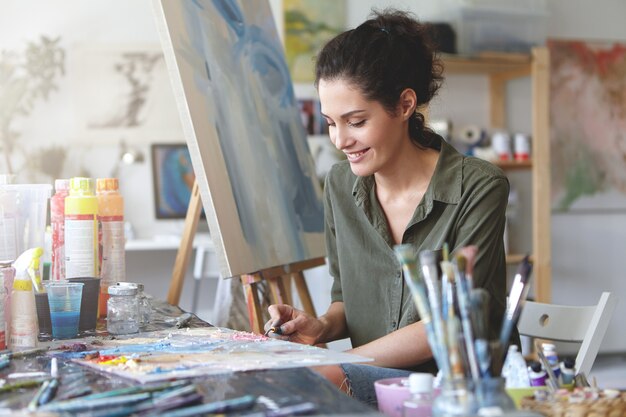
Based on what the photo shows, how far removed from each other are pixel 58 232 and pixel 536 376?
1.21 m

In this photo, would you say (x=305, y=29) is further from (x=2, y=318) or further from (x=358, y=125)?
(x=2, y=318)

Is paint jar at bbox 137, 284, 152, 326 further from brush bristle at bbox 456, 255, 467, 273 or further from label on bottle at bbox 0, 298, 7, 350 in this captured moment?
brush bristle at bbox 456, 255, 467, 273

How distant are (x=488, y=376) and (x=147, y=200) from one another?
344 centimetres

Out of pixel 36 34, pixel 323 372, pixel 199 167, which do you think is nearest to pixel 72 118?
pixel 36 34

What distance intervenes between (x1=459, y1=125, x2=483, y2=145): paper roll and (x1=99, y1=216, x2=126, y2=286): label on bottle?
9.53 feet

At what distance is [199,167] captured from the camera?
2090 millimetres

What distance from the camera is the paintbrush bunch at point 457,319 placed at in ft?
3.32

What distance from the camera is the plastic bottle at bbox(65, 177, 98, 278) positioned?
1.91 meters

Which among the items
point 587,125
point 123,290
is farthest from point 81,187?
point 587,125

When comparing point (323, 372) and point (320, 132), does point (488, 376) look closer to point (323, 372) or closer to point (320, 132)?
point (323, 372)

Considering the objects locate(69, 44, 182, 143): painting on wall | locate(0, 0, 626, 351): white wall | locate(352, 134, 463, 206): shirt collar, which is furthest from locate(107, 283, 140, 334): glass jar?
locate(69, 44, 182, 143): painting on wall

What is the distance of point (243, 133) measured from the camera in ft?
7.95

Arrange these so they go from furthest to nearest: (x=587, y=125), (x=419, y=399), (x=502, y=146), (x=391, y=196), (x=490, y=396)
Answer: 1. (x=587, y=125)
2. (x=502, y=146)
3. (x=391, y=196)
4. (x=419, y=399)
5. (x=490, y=396)

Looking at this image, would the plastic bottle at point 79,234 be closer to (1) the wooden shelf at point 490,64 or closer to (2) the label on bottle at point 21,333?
(2) the label on bottle at point 21,333
